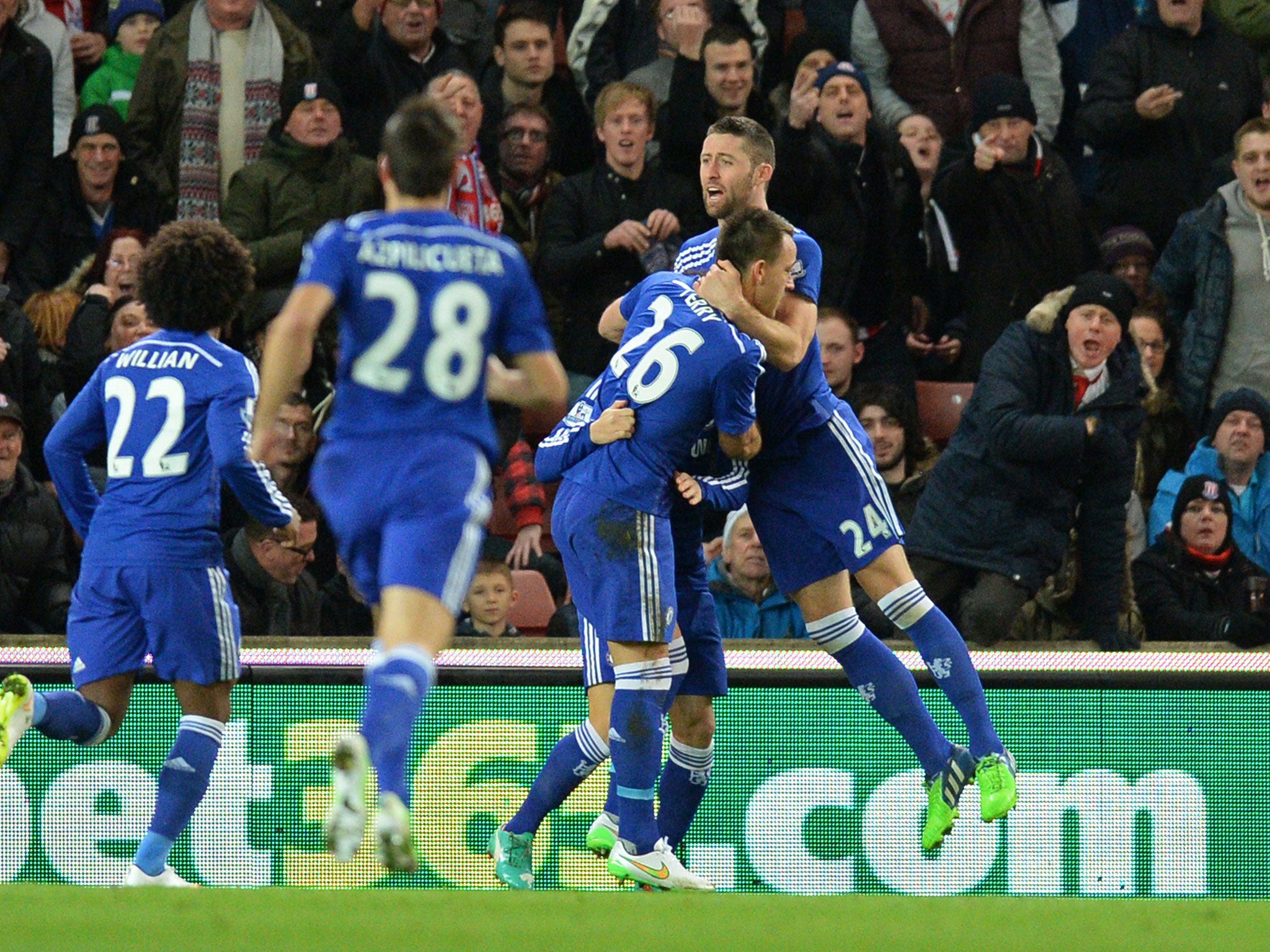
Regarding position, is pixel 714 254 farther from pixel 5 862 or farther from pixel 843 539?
pixel 5 862

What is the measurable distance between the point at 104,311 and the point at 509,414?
2030 mm

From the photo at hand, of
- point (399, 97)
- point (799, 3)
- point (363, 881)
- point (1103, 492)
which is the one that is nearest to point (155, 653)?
point (363, 881)

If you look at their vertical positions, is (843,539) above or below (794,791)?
above

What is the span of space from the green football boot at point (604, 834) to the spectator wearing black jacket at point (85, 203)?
517 cm

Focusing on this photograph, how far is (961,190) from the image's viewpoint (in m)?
10.8

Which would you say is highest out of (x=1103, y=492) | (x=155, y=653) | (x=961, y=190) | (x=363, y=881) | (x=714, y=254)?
(x=961, y=190)

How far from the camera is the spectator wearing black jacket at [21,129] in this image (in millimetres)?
10945

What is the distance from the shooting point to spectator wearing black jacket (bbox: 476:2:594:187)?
11336mm

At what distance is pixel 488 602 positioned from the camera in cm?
910

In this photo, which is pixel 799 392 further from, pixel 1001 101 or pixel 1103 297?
pixel 1001 101

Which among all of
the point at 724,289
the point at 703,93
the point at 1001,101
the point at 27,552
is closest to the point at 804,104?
the point at 703,93

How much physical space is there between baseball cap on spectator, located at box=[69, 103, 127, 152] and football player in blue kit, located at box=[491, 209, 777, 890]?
479cm

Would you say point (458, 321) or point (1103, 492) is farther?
point (1103, 492)

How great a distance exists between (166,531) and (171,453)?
0.84 feet
